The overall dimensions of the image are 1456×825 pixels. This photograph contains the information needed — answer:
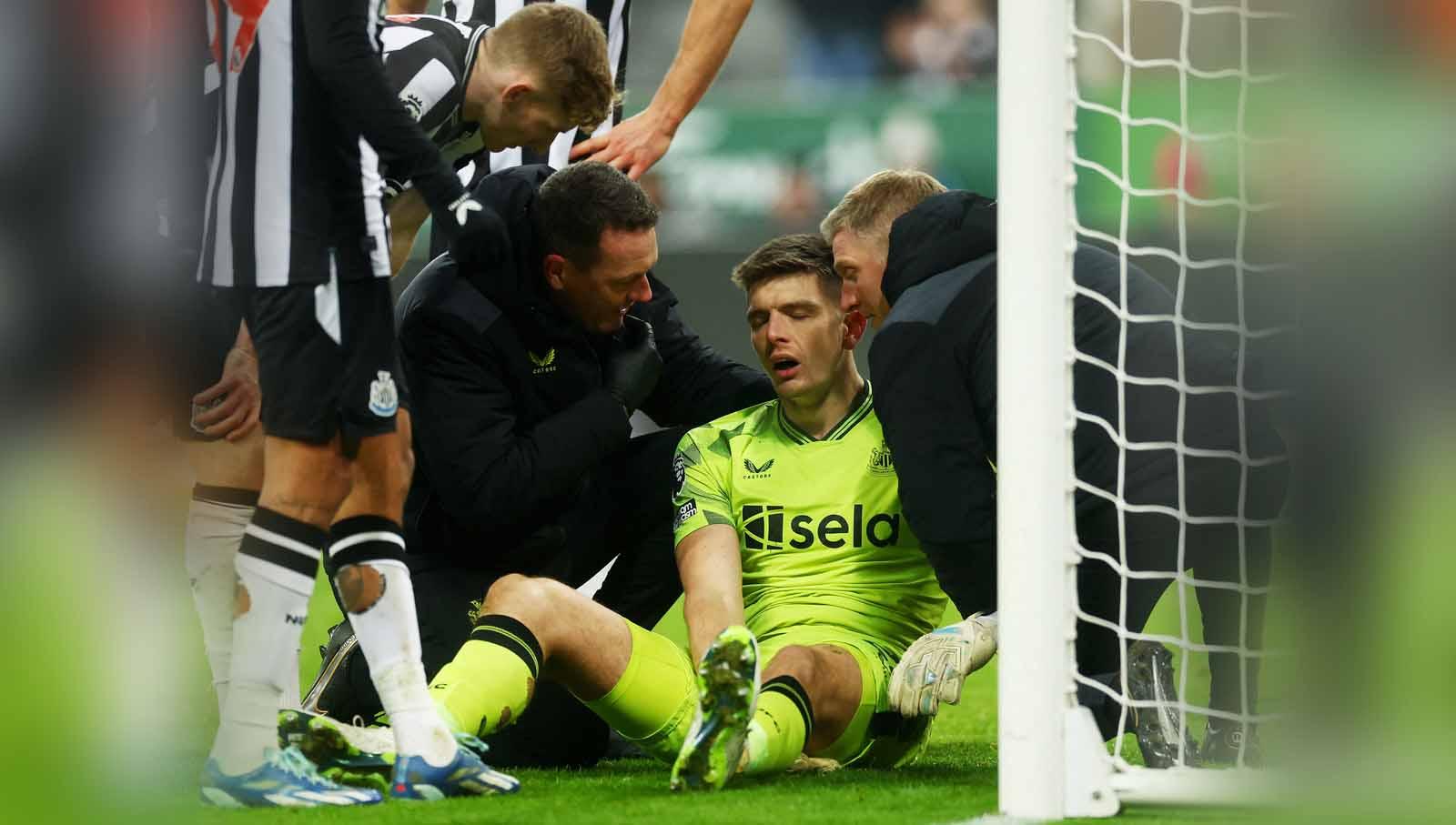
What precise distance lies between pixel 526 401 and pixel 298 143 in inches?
32.5

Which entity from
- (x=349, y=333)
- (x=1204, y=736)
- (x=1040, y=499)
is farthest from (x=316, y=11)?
(x=1204, y=736)

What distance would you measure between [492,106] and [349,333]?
844 millimetres

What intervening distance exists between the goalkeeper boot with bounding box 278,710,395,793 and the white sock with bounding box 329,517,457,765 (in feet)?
0.24

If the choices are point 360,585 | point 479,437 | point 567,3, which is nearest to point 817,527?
point 479,437

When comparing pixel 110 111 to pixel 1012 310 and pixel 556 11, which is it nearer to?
pixel 556 11

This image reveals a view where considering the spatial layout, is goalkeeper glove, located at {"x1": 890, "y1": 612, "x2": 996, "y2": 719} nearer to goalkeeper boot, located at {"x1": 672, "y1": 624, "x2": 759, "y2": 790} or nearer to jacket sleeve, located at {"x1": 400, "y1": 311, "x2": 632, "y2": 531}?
A: goalkeeper boot, located at {"x1": 672, "y1": 624, "x2": 759, "y2": 790}

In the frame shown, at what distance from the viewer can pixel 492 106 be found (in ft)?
9.99

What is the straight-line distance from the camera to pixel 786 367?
3.00 metres

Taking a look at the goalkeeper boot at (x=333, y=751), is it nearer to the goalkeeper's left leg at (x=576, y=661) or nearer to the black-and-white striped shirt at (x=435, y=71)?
the goalkeeper's left leg at (x=576, y=661)

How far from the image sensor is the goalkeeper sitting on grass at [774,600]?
2561mm

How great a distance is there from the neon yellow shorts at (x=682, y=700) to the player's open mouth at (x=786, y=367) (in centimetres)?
47

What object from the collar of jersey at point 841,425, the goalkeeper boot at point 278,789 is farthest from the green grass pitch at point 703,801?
the collar of jersey at point 841,425

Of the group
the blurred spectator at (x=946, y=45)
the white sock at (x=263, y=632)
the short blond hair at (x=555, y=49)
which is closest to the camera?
the white sock at (x=263, y=632)

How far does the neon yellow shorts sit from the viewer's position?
2.71 metres
